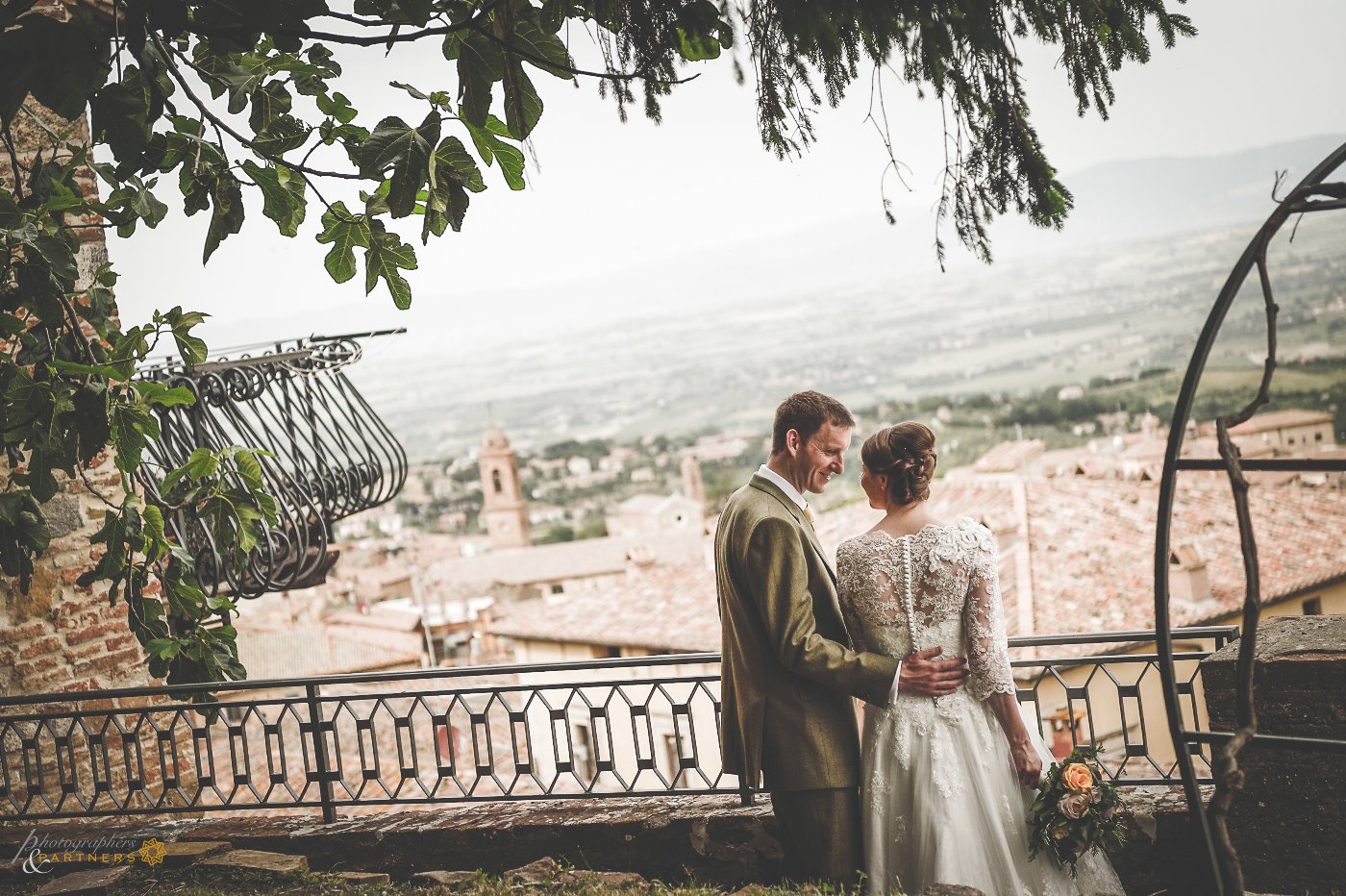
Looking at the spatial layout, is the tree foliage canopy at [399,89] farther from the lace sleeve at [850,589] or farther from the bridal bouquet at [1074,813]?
the bridal bouquet at [1074,813]

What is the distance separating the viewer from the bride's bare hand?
3088mm

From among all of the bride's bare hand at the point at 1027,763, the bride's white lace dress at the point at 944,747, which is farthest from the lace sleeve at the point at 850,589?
the bride's bare hand at the point at 1027,763

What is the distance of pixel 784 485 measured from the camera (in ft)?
10.2

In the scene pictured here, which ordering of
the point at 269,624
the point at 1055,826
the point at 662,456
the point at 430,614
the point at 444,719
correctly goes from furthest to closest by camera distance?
the point at 662,456, the point at 430,614, the point at 269,624, the point at 444,719, the point at 1055,826

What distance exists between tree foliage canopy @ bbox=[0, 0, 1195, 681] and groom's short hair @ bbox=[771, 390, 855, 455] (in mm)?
602

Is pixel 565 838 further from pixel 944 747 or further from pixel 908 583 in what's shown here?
pixel 908 583

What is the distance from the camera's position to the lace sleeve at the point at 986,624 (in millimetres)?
3051

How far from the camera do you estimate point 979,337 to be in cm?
8344

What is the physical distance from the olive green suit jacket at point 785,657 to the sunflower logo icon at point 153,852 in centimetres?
241

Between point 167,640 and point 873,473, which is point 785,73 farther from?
point 167,640

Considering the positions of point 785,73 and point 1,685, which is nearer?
point 785,73

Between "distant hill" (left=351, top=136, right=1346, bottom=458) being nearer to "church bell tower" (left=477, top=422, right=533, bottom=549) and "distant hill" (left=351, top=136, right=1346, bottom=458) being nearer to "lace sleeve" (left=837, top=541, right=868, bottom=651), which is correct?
"church bell tower" (left=477, top=422, right=533, bottom=549)

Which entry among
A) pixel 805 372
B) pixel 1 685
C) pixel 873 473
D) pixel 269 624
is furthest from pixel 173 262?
pixel 805 372

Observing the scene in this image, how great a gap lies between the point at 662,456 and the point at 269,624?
53.4m
